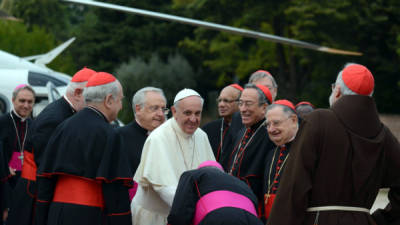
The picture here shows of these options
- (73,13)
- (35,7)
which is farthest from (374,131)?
(73,13)

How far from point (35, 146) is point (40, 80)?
27.3ft

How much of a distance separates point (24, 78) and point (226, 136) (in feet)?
24.2

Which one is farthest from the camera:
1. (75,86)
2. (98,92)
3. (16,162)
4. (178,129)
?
(16,162)

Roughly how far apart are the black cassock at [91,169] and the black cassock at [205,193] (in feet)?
2.34

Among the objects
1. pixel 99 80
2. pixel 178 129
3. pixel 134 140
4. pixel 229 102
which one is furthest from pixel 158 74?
pixel 99 80

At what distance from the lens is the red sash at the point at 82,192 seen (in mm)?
4008

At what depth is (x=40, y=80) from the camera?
12898mm

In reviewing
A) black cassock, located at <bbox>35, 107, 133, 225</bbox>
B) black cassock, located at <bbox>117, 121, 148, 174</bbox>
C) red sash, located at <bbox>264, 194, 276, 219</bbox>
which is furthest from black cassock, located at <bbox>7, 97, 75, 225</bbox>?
red sash, located at <bbox>264, 194, 276, 219</bbox>

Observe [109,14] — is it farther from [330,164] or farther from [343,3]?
[330,164]

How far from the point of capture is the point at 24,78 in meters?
12.8

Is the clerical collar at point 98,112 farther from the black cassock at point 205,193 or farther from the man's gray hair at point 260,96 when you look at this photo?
the man's gray hair at point 260,96

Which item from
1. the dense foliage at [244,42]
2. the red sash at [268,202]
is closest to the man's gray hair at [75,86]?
the red sash at [268,202]

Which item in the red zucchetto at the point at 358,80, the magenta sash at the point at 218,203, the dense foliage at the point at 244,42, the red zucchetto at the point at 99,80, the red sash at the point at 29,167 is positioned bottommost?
the red sash at the point at 29,167

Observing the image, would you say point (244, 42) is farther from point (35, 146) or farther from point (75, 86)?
point (35, 146)
